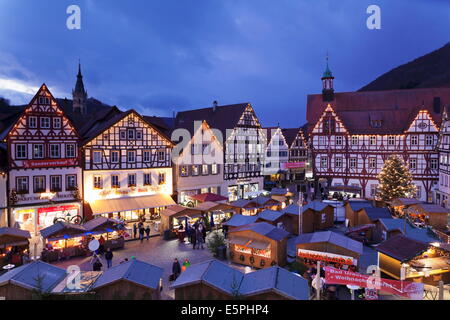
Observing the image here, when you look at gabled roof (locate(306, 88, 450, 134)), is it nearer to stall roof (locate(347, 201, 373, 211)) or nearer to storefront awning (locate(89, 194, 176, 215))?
stall roof (locate(347, 201, 373, 211))

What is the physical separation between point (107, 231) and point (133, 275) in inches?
382

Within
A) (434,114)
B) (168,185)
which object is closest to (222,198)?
(168,185)

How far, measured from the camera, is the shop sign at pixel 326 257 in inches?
543

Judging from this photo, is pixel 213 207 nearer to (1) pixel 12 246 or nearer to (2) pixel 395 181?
(1) pixel 12 246

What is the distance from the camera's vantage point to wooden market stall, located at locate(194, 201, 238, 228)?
77.6ft

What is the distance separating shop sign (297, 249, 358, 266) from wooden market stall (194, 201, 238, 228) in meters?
9.98

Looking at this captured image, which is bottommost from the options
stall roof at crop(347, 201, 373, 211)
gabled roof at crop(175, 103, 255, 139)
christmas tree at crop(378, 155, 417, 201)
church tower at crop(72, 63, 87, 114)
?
stall roof at crop(347, 201, 373, 211)

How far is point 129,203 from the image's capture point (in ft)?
82.0

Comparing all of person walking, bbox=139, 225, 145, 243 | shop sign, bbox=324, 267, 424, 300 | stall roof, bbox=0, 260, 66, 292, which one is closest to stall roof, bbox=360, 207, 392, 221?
shop sign, bbox=324, 267, 424, 300

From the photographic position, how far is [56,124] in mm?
22969

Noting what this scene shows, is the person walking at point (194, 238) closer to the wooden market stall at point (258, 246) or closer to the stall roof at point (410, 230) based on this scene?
the wooden market stall at point (258, 246)

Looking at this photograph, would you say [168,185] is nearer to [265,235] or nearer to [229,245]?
[229,245]
